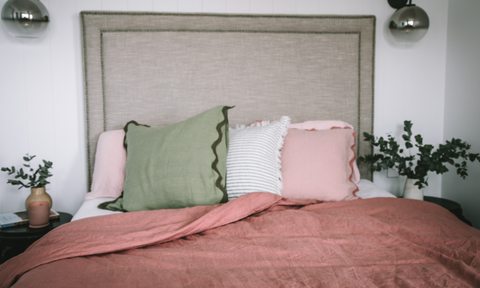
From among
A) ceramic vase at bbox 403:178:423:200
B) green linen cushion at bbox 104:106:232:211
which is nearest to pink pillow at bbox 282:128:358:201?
green linen cushion at bbox 104:106:232:211

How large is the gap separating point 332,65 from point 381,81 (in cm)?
41

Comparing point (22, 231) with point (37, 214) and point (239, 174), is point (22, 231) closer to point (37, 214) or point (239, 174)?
point (37, 214)

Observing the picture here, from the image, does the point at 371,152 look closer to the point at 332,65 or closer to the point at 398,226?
the point at 332,65

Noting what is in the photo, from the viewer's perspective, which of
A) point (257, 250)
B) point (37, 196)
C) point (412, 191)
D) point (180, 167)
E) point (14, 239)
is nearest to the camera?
point (257, 250)

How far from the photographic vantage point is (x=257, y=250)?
3.16 ft

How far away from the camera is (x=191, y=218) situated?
3.86 feet

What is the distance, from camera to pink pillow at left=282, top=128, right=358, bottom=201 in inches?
62.7

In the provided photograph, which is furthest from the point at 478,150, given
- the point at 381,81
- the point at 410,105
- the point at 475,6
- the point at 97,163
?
the point at 97,163

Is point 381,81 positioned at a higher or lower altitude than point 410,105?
higher

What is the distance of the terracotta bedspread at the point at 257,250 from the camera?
79 centimetres

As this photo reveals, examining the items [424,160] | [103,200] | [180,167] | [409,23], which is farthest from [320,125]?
[103,200]

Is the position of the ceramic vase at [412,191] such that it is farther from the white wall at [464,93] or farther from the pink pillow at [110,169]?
the pink pillow at [110,169]

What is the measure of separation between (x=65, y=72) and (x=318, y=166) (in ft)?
5.67

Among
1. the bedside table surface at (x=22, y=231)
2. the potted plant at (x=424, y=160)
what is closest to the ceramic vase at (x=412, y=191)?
the potted plant at (x=424, y=160)
